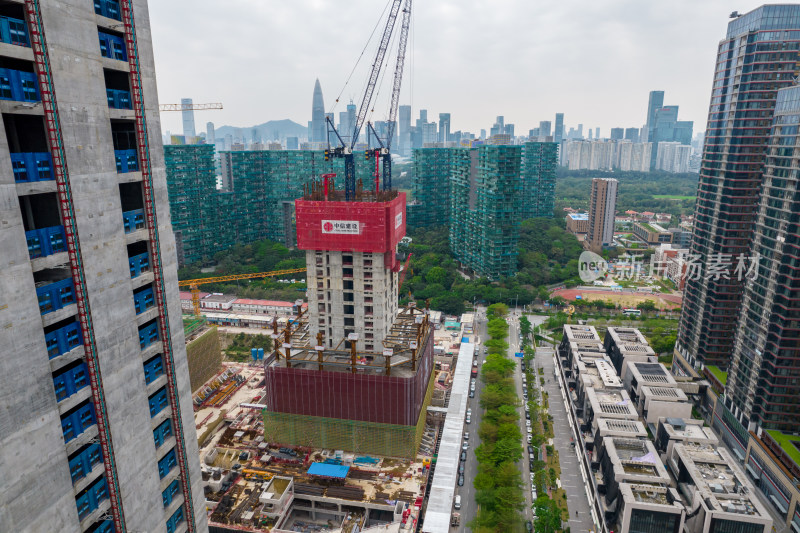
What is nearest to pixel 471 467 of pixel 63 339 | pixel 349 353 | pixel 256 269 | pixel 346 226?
pixel 349 353

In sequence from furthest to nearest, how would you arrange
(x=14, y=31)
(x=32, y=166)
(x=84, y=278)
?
1. (x=84, y=278)
2. (x=32, y=166)
3. (x=14, y=31)

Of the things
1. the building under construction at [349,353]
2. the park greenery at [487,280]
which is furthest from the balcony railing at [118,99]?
the park greenery at [487,280]

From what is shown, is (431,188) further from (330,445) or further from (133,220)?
(133,220)

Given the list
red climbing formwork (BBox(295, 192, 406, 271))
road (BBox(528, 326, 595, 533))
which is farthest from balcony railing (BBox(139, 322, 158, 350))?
road (BBox(528, 326, 595, 533))

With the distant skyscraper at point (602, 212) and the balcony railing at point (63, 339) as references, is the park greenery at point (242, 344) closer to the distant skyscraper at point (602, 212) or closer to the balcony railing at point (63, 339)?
the balcony railing at point (63, 339)

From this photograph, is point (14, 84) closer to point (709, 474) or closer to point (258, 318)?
point (709, 474)

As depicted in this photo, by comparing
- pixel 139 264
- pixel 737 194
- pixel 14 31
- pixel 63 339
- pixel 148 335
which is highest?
pixel 14 31

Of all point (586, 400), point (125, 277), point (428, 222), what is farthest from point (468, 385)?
point (428, 222)
